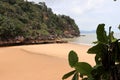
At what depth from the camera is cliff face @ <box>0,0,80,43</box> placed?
25750mm

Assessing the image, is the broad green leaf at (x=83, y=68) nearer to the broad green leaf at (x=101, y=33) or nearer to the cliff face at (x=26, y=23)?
the broad green leaf at (x=101, y=33)

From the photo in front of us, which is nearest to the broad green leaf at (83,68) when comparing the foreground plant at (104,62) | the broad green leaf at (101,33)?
the foreground plant at (104,62)

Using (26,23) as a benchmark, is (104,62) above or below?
below

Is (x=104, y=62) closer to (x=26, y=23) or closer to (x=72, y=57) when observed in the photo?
(x=72, y=57)

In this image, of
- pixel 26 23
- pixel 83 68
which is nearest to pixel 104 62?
pixel 83 68

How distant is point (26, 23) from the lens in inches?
1362

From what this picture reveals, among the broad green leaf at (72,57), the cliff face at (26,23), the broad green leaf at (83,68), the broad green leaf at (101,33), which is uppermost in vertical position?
the cliff face at (26,23)

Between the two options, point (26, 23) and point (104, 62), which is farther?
point (26, 23)

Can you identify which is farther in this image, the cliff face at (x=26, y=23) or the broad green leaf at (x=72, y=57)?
the cliff face at (x=26, y=23)

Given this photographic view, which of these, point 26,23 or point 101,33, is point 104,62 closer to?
point 101,33

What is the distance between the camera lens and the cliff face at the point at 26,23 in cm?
2575

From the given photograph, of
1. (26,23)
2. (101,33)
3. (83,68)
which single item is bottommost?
(83,68)

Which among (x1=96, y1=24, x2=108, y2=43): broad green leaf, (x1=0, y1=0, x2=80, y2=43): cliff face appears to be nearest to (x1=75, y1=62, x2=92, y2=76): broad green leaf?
(x1=96, y1=24, x2=108, y2=43): broad green leaf

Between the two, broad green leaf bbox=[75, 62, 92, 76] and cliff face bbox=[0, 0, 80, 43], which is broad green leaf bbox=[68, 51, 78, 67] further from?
cliff face bbox=[0, 0, 80, 43]
